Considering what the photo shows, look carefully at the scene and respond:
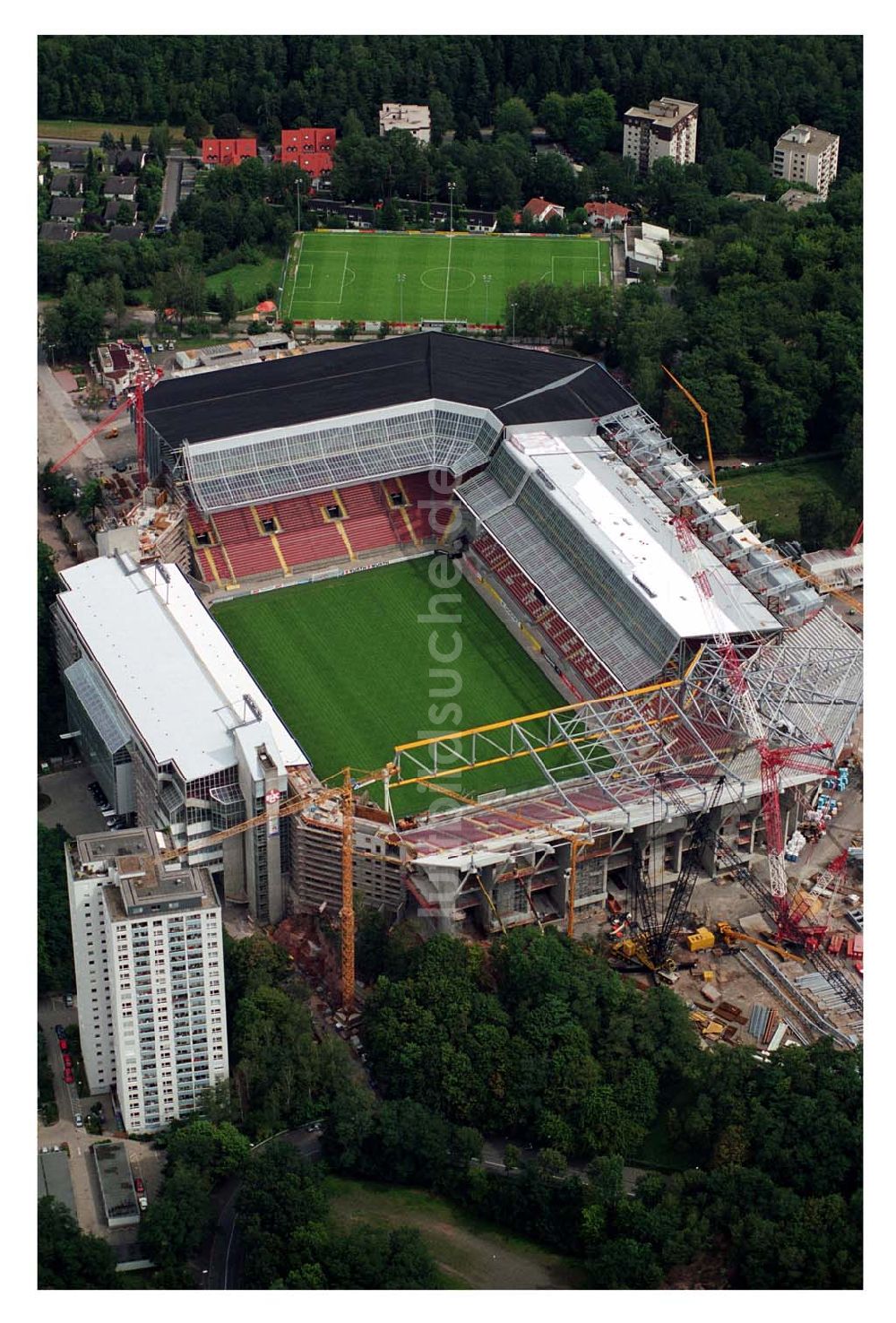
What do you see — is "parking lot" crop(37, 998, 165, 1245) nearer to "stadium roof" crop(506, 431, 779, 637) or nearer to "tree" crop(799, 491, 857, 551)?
"stadium roof" crop(506, 431, 779, 637)

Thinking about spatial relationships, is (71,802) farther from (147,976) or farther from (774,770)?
(774,770)

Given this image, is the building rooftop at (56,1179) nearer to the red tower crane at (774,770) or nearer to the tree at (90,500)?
the red tower crane at (774,770)

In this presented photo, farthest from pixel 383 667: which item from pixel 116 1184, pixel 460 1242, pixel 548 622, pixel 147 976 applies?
pixel 460 1242

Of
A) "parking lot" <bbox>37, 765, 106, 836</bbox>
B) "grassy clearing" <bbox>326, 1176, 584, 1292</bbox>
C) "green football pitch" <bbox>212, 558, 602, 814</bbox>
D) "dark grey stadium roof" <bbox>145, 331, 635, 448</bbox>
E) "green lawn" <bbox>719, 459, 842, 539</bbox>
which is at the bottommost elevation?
"grassy clearing" <bbox>326, 1176, 584, 1292</bbox>

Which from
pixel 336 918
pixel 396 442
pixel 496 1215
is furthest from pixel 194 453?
pixel 496 1215

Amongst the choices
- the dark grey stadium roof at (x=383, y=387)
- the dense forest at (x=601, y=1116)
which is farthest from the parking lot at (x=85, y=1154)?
the dark grey stadium roof at (x=383, y=387)

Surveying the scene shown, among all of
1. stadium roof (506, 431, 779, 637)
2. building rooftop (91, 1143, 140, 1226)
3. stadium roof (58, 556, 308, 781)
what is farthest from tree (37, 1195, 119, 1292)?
stadium roof (506, 431, 779, 637)
